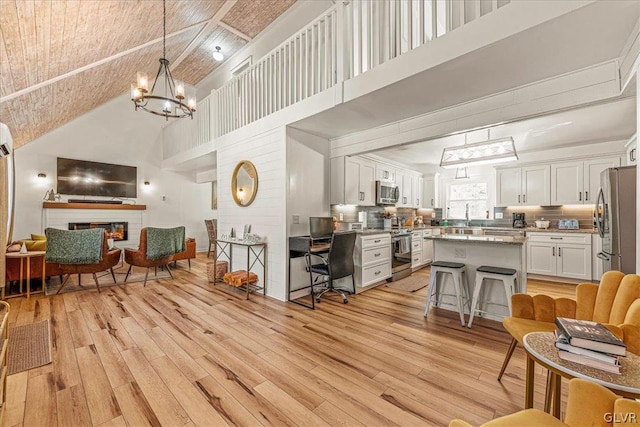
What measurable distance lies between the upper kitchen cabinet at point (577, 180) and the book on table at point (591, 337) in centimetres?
530

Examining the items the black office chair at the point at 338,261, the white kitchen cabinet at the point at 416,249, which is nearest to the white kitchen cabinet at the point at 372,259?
the black office chair at the point at 338,261

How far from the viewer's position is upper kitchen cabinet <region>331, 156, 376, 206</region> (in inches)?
181

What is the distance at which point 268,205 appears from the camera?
4.18 metres

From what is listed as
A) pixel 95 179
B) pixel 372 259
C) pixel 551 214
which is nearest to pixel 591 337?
pixel 372 259

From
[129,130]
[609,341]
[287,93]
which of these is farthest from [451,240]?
[129,130]

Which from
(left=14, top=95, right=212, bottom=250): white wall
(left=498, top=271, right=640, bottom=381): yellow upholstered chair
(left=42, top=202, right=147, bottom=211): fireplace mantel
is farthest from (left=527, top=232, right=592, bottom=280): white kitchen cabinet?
(left=42, top=202, right=147, bottom=211): fireplace mantel

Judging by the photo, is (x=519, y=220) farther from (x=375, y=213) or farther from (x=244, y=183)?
(x=244, y=183)

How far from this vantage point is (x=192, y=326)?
2.96 m

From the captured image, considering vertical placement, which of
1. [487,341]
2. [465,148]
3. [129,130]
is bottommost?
[487,341]

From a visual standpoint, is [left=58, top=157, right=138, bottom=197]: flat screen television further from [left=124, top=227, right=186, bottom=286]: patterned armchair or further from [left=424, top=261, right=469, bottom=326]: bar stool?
[left=424, top=261, right=469, bottom=326]: bar stool

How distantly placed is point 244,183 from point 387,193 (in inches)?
119

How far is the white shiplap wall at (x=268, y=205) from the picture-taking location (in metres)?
3.92

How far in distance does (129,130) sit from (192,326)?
6817mm

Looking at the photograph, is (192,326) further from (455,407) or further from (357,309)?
(455,407)
